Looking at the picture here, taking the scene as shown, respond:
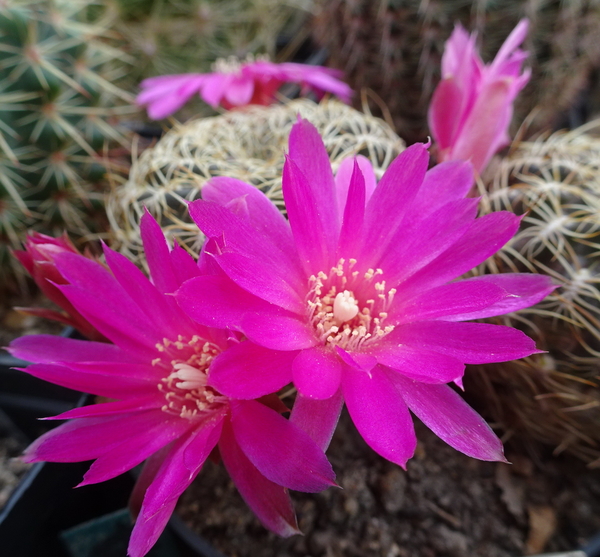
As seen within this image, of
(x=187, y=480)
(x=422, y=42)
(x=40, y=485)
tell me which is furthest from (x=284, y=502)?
(x=422, y=42)

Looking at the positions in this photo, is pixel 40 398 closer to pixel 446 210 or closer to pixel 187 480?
pixel 187 480

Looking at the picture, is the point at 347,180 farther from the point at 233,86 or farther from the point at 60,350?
the point at 233,86

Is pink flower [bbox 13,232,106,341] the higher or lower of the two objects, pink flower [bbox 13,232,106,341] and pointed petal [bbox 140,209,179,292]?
the lower

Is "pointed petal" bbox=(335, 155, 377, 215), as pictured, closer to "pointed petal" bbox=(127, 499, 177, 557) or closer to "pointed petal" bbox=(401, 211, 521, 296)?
"pointed petal" bbox=(401, 211, 521, 296)

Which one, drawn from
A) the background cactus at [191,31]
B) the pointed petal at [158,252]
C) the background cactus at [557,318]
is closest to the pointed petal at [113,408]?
the pointed petal at [158,252]

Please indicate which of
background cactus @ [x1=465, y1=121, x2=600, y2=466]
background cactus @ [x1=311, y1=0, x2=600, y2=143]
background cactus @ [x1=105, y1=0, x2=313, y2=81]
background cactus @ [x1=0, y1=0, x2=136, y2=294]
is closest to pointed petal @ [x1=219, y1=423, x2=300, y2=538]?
background cactus @ [x1=465, y1=121, x2=600, y2=466]
